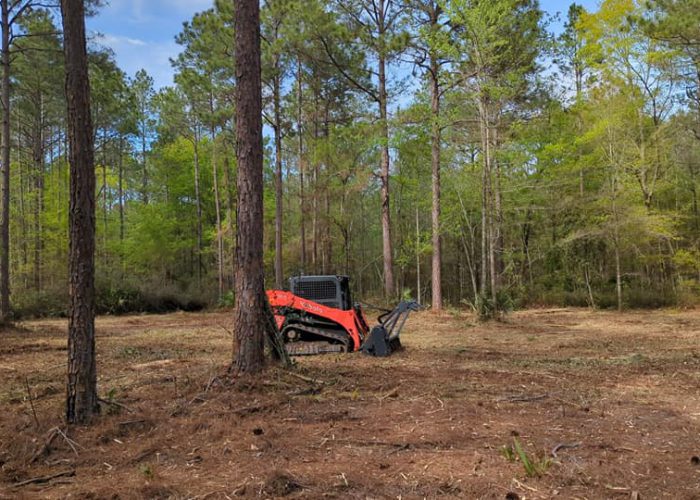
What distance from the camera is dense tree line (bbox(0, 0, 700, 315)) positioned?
16.1 metres

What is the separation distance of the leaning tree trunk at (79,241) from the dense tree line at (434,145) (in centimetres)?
1016

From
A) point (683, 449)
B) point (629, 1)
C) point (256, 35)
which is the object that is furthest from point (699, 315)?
point (256, 35)

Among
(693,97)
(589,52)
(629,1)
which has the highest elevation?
(629,1)

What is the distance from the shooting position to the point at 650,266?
960 inches

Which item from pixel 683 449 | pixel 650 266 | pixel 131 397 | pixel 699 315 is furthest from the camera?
pixel 650 266

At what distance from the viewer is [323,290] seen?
9.20 metres

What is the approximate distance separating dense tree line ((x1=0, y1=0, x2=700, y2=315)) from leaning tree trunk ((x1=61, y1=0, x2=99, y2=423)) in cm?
1016

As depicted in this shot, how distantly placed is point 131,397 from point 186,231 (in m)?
27.9

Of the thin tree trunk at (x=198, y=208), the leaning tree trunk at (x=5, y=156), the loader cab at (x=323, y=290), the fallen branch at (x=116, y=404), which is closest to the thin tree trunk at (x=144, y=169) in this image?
the thin tree trunk at (x=198, y=208)

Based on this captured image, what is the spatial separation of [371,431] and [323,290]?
Answer: 16.2 ft

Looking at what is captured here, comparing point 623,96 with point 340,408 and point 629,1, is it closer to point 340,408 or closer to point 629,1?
point 629,1

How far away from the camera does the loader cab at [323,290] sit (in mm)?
9172

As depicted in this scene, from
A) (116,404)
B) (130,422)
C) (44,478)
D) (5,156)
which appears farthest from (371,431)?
(5,156)

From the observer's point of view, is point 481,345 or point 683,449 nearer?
point 683,449
